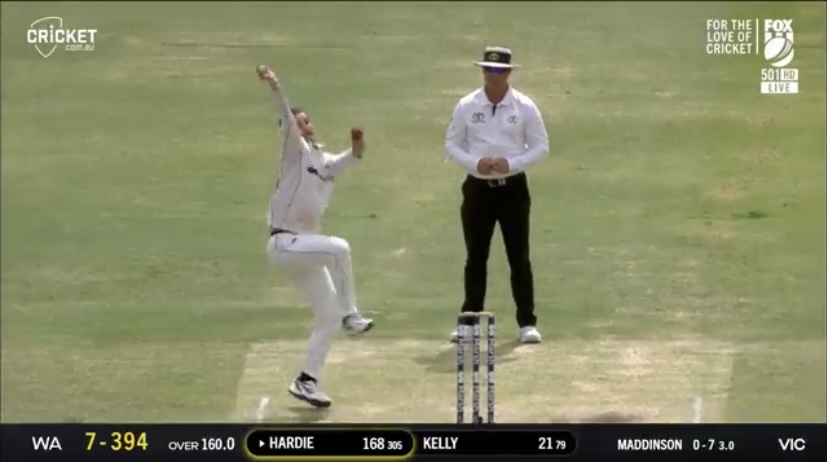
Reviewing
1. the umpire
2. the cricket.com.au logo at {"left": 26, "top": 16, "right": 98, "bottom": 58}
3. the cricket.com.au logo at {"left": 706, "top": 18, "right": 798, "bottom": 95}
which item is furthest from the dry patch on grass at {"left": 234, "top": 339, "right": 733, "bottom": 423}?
the cricket.com.au logo at {"left": 26, "top": 16, "right": 98, "bottom": 58}

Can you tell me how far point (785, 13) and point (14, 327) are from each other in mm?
7845

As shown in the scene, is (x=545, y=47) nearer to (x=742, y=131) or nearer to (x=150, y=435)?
(x=742, y=131)

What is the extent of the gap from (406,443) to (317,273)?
1.67 meters

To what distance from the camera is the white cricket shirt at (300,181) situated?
1393 centimetres

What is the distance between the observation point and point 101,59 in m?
19.6

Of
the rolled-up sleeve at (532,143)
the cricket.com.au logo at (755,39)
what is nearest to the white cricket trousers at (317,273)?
the rolled-up sleeve at (532,143)

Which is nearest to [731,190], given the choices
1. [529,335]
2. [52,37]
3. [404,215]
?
[404,215]

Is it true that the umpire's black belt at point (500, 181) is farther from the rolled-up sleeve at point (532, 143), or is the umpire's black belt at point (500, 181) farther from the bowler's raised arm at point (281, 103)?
the bowler's raised arm at point (281, 103)

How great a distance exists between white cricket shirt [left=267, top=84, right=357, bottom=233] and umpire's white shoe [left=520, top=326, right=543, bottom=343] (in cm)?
182

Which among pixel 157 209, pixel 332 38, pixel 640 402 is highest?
pixel 332 38

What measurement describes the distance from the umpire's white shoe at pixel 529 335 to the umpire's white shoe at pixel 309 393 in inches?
63.9

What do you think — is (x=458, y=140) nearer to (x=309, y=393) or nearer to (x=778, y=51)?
(x=309, y=393)

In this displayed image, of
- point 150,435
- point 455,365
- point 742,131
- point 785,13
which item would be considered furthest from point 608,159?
point 150,435

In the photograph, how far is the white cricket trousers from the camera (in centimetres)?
1394
